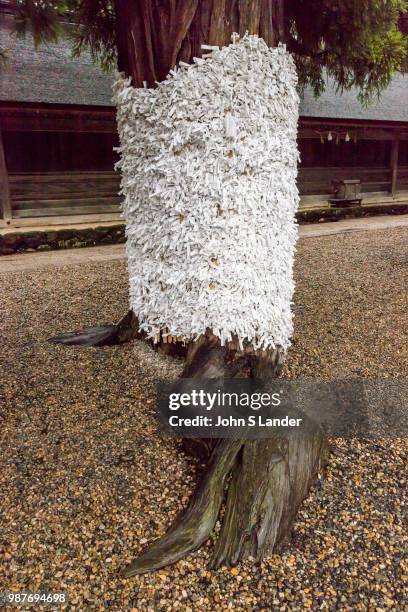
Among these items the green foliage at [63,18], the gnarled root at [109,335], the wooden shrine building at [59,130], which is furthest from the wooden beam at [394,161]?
the gnarled root at [109,335]

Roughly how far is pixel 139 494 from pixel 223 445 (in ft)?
1.38

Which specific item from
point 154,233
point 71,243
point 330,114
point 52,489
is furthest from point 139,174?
point 330,114

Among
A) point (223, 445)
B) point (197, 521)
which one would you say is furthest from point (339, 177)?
point (197, 521)

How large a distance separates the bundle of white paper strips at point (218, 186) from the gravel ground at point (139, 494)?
0.57 meters

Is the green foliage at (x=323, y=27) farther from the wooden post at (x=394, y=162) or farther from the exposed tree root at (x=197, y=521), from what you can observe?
the wooden post at (x=394, y=162)

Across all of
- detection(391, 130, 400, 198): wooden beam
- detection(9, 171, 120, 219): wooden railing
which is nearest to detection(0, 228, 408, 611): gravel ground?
detection(9, 171, 120, 219): wooden railing

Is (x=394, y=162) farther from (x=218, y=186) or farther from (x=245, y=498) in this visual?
(x=245, y=498)

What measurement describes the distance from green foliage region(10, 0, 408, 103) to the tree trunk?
490 millimetres

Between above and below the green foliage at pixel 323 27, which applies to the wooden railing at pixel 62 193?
below

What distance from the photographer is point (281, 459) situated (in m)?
1.87

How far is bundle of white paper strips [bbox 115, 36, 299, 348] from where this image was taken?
7.44 feet

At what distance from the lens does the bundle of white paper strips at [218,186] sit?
2268mm

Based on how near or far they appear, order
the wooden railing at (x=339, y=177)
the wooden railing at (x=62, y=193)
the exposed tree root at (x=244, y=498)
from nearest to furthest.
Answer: the exposed tree root at (x=244, y=498) < the wooden railing at (x=62, y=193) < the wooden railing at (x=339, y=177)

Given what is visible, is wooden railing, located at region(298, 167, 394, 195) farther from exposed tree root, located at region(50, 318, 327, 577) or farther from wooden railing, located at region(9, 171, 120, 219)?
exposed tree root, located at region(50, 318, 327, 577)
